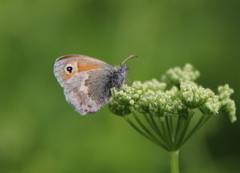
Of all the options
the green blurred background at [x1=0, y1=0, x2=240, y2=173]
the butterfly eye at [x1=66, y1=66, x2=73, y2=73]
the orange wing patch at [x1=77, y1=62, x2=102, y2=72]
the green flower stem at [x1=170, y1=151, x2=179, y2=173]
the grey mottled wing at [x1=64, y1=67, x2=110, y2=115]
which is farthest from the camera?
the green blurred background at [x1=0, y1=0, x2=240, y2=173]

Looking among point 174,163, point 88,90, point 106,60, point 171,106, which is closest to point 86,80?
point 88,90

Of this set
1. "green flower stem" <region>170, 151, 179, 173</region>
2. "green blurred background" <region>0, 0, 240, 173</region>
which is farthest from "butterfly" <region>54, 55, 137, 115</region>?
"green blurred background" <region>0, 0, 240, 173</region>

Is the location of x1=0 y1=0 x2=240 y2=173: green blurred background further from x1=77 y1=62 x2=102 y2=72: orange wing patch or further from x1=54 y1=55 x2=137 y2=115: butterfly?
x1=77 y1=62 x2=102 y2=72: orange wing patch

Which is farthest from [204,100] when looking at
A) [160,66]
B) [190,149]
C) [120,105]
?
[160,66]

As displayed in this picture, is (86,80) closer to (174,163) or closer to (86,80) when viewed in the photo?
(86,80)

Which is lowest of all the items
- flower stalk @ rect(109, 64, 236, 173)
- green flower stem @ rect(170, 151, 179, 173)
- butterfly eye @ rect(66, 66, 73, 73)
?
green flower stem @ rect(170, 151, 179, 173)

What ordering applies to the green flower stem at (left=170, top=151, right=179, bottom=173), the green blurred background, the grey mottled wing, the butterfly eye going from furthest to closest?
the green blurred background → the butterfly eye → the grey mottled wing → the green flower stem at (left=170, top=151, right=179, bottom=173)
